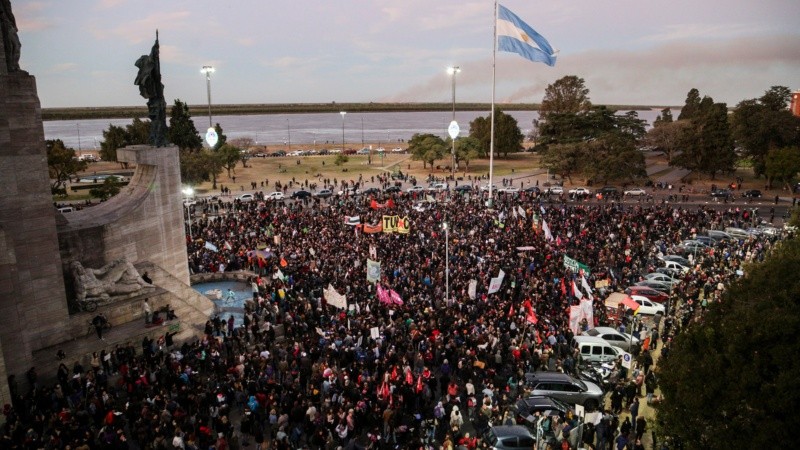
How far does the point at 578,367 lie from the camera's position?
62.8 feet

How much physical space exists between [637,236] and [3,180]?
3216cm

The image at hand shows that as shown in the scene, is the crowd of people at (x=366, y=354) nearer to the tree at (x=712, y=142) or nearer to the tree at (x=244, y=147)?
the tree at (x=712, y=142)

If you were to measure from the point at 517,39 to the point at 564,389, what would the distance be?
2574cm

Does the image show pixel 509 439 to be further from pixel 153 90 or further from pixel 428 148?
pixel 428 148

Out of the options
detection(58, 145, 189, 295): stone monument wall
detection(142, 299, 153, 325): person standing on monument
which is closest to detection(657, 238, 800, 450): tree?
detection(142, 299, 153, 325): person standing on monument

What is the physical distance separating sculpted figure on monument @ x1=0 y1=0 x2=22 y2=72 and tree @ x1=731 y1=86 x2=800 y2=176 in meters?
65.2

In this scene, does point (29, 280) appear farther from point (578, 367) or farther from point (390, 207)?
point (390, 207)

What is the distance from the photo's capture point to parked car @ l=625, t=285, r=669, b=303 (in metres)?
25.4

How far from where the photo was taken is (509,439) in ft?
46.6

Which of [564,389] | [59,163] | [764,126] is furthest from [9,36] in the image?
[764,126]

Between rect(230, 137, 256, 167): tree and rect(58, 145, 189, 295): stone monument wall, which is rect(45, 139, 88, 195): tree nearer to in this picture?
rect(230, 137, 256, 167): tree

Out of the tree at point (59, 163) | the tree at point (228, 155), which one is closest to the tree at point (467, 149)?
the tree at point (228, 155)

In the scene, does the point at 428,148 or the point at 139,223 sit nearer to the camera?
the point at 139,223

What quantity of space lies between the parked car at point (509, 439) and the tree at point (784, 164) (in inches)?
2168
